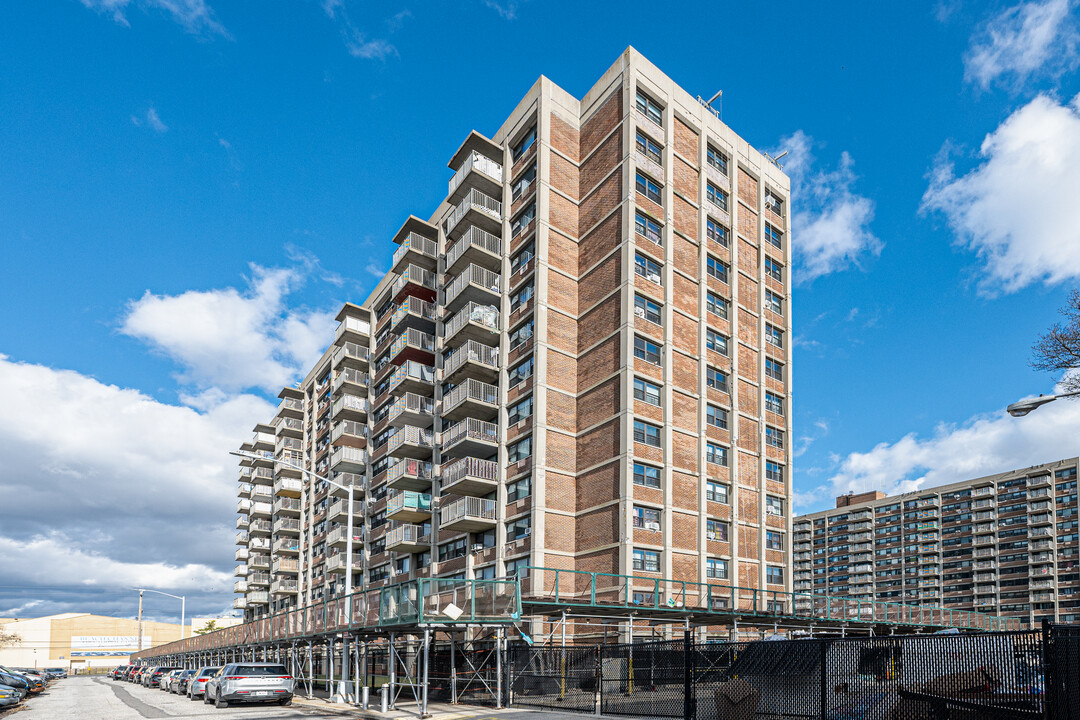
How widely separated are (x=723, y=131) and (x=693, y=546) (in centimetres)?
2642

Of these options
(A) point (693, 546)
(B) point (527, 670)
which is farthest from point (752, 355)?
(B) point (527, 670)

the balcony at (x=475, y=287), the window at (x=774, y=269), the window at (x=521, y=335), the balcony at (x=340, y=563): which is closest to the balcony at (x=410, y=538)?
the balcony at (x=340, y=563)

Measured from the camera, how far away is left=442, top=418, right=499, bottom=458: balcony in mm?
48906

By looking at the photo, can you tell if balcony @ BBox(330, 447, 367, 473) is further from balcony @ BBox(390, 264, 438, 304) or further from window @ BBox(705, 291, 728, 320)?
window @ BBox(705, 291, 728, 320)

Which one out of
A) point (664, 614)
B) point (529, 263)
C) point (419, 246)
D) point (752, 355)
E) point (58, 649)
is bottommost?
point (58, 649)

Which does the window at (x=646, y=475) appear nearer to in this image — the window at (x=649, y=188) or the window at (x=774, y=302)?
the window at (x=649, y=188)

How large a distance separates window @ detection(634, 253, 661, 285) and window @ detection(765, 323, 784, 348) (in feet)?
35.9

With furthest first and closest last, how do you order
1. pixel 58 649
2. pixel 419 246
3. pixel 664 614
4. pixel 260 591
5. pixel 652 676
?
pixel 58 649 → pixel 260 591 → pixel 419 246 → pixel 664 614 → pixel 652 676

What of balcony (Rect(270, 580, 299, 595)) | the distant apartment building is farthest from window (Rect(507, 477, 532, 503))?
the distant apartment building

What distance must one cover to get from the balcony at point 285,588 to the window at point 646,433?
54.3 m

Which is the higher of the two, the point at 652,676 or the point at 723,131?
the point at 723,131

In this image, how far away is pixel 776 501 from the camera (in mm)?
52531

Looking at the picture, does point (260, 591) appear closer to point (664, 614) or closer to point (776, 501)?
point (776, 501)

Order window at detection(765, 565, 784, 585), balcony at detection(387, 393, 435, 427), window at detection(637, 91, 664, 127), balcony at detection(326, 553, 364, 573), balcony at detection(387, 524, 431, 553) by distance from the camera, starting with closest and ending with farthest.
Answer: window at detection(637, 91, 664, 127), window at detection(765, 565, 784, 585), balcony at detection(387, 393, 435, 427), balcony at detection(387, 524, 431, 553), balcony at detection(326, 553, 364, 573)
